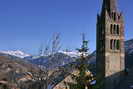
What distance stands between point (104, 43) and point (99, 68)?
494 centimetres

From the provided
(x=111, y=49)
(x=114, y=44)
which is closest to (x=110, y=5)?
(x=114, y=44)

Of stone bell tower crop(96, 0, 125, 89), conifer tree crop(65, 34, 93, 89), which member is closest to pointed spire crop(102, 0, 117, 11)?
stone bell tower crop(96, 0, 125, 89)

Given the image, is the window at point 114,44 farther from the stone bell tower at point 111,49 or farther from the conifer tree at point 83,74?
the conifer tree at point 83,74

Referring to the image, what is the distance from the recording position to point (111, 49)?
49625mm

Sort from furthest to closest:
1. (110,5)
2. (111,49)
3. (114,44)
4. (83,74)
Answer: (110,5) → (114,44) → (111,49) → (83,74)

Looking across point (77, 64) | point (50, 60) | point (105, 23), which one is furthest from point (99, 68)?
point (50, 60)

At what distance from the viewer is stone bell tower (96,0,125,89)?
49281 millimetres

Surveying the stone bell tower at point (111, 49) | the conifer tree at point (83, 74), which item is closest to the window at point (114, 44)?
Result: the stone bell tower at point (111, 49)

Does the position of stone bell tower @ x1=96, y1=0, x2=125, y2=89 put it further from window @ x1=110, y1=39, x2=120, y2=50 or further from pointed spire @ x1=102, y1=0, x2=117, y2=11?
pointed spire @ x1=102, y1=0, x2=117, y2=11

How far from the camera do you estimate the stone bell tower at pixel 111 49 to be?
49281mm

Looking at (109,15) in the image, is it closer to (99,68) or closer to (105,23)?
(105,23)

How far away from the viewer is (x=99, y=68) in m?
51.3

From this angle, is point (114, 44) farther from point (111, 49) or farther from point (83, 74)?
point (83, 74)

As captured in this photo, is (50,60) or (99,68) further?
(99,68)
